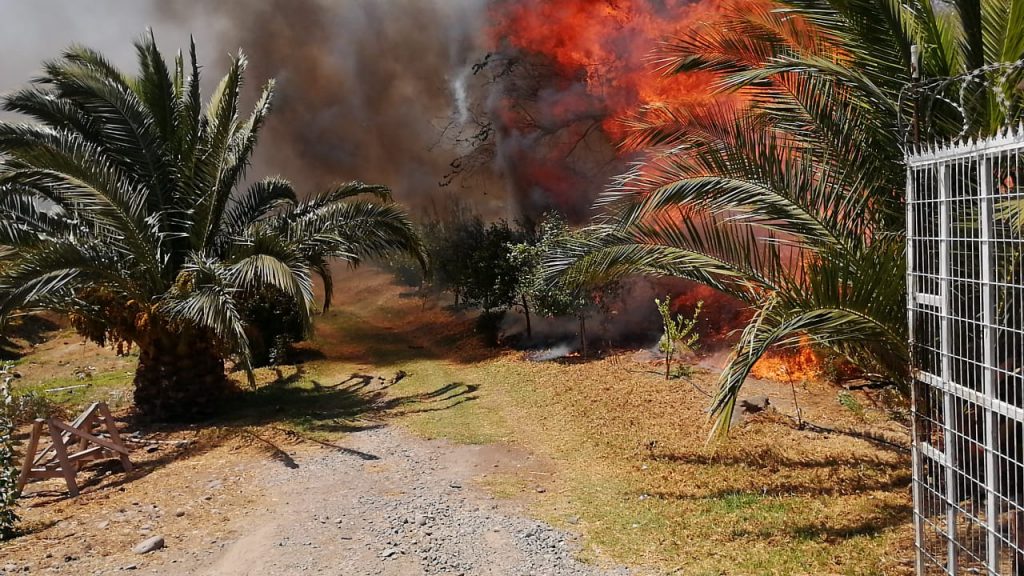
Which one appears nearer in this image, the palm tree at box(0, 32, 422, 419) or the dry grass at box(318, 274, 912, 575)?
the dry grass at box(318, 274, 912, 575)

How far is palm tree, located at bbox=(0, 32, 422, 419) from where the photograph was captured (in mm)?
8148

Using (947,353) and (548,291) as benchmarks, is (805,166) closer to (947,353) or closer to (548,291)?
(947,353)

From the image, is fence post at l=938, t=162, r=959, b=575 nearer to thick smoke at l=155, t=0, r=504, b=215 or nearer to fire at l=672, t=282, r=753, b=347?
fire at l=672, t=282, r=753, b=347

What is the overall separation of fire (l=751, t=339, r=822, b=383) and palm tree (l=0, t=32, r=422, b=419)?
524 centimetres

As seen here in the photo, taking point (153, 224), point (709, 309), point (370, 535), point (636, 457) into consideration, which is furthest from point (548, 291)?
point (370, 535)

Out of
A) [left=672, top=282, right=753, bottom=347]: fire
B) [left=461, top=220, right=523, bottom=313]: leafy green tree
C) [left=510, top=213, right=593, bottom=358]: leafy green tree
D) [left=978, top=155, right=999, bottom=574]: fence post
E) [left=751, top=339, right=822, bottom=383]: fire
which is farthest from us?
[left=461, top=220, right=523, bottom=313]: leafy green tree

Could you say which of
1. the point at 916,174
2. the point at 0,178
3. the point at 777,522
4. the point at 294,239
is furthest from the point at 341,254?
the point at 916,174

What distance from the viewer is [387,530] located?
5059 millimetres

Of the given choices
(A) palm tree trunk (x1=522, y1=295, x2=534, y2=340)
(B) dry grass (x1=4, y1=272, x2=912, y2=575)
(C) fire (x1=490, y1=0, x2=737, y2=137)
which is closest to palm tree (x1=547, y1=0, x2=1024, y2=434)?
(B) dry grass (x1=4, y1=272, x2=912, y2=575)

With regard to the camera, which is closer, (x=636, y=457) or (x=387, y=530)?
(x=387, y=530)

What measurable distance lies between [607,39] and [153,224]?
9.00 m

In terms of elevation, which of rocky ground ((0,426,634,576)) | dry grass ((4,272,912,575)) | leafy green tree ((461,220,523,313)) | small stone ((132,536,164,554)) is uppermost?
leafy green tree ((461,220,523,313))

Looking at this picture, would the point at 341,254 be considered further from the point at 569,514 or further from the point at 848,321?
the point at 848,321

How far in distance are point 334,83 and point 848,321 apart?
16.3m
